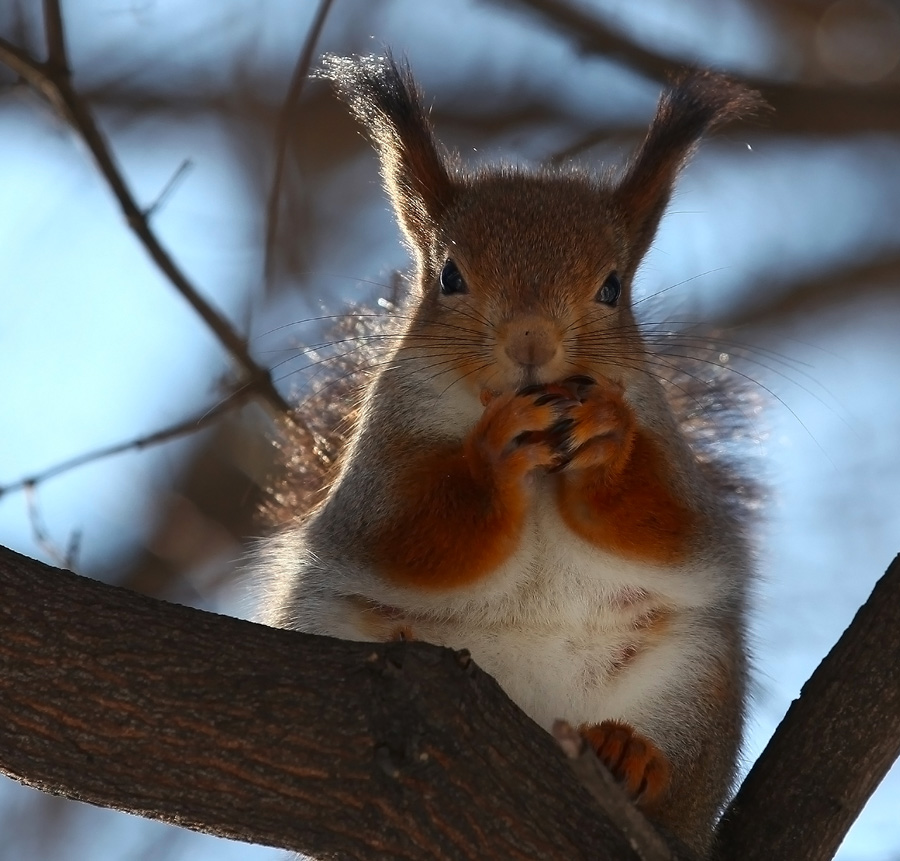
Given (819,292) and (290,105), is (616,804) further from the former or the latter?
(819,292)

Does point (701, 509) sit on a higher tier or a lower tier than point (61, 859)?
higher

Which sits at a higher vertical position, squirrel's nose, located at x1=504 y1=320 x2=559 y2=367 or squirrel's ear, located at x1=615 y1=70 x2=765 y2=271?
squirrel's ear, located at x1=615 y1=70 x2=765 y2=271

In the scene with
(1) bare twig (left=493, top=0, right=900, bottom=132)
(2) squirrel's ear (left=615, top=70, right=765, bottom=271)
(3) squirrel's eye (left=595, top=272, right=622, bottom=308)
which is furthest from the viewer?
(1) bare twig (left=493, top=0, right=900, bottom=132)

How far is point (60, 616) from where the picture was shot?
7.89 ft

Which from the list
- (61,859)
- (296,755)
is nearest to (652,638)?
(296,755)

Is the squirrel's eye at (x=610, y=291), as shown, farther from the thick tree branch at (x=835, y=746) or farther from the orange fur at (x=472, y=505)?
the thick tree branch at (x=835, y=746)

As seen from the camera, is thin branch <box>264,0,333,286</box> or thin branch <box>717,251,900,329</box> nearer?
thin branch <box>264,0,333,286</box>

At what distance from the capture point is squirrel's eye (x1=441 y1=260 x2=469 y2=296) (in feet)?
10.9

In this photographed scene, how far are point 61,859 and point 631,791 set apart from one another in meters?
3.58

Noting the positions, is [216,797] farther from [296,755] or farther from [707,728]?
[707,728]

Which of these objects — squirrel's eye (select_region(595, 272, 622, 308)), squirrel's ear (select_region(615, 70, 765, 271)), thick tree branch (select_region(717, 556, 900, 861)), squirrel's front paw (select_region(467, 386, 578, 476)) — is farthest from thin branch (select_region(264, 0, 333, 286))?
thick tree branch (select_region(717, 556, 900, 861))

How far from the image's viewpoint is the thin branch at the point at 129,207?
3715mm

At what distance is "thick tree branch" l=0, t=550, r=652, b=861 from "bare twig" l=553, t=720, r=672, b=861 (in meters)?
0.09

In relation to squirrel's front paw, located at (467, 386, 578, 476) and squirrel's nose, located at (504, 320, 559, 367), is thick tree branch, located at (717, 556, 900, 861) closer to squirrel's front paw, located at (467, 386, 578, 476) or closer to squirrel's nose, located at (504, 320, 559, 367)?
squirrel's front paw, located at (467, 386, 578, 476)
